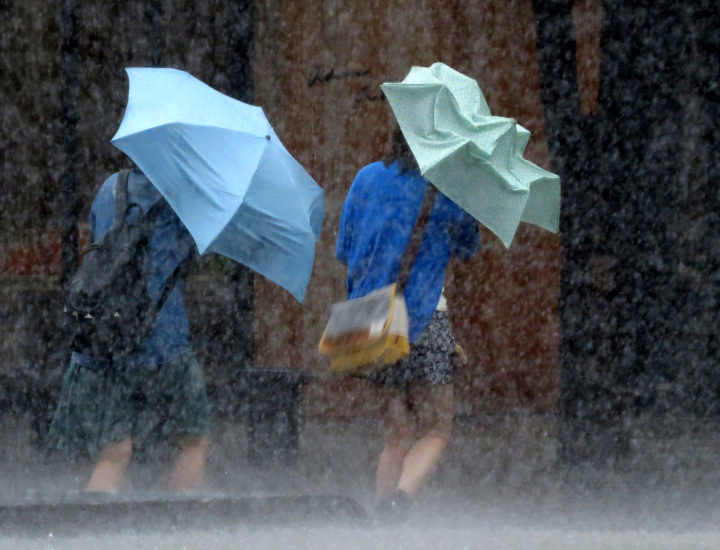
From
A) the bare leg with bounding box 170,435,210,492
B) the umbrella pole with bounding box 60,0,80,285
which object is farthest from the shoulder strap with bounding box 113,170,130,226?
the umbrella pole with bounding box 60,0,80,285

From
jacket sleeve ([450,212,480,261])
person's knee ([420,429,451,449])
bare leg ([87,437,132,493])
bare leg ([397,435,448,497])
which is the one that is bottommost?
bare leg ([87,437,132,493])

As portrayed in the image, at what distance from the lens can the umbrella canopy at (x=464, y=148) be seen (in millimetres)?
3332

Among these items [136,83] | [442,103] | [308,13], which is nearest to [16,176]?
[308,13]

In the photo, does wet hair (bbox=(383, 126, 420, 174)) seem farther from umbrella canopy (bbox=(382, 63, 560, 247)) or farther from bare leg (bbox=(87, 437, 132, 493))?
bare leg (bbox=(87, 437, 132, 493))

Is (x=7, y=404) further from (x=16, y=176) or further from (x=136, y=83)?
(x=136, y=83)

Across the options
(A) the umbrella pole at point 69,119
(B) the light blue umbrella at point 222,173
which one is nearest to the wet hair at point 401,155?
(B) the light blue umbrella at point 222,173

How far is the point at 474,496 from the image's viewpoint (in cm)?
488

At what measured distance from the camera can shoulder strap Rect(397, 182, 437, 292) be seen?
11.3 feet

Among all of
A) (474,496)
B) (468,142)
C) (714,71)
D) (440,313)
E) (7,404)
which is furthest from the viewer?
(7,404)

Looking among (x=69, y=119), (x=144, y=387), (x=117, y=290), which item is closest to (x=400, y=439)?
(x=144, y=387)

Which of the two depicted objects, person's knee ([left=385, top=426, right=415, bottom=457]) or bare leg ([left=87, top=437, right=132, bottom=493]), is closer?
bare leg ([left=87, top=437, right=132, bottom=493])

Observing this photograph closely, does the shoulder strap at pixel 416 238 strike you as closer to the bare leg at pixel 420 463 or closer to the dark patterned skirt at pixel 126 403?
the bare leg at pixel 420 463

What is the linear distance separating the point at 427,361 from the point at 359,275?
457 mm

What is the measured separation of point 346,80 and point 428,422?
12.2 feet
